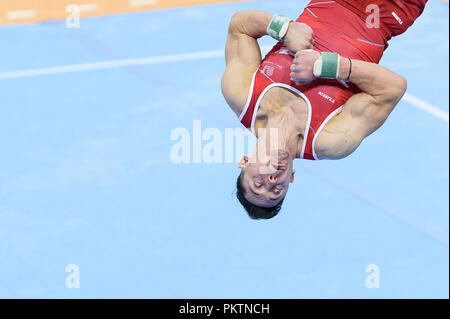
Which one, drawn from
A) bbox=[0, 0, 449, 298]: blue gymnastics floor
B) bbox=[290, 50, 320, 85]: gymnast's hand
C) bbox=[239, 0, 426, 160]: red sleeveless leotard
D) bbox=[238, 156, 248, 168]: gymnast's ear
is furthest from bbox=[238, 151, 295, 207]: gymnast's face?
bbox=[0, 0, 449, 298]: blue gymnastics floor

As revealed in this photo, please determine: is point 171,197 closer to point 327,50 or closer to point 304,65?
point 327,50

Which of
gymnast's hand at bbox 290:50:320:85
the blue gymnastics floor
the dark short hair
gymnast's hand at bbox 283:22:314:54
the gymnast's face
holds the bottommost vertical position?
the blue gymnastics floor

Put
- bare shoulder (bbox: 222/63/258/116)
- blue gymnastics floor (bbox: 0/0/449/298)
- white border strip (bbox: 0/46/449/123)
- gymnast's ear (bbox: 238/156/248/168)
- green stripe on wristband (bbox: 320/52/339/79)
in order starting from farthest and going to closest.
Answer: white border strip (bbox: 0/46/449/123) < blue gymnastics floor (bbox: 0/0/449/298) < gymnast's ear (bbox: 238/156/248/168) < bare shoulder (bbox: 222/63/258/116) < green stripe on wristband (bbox: 320/52/339/79)

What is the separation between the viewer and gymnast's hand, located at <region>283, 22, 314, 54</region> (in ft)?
15.2

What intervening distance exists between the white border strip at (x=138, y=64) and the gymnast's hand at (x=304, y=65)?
5483mm

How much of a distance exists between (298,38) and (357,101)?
46cm

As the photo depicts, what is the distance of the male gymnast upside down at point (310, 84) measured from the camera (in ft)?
15.1

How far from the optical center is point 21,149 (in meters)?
8.62

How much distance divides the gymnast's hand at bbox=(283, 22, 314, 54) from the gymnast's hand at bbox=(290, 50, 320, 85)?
0.29ft

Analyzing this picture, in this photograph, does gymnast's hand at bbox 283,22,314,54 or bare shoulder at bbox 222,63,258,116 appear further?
bare shoulder at bbox 222,63,258,116

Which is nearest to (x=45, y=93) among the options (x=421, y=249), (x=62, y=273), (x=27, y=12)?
(x=27, y=12)

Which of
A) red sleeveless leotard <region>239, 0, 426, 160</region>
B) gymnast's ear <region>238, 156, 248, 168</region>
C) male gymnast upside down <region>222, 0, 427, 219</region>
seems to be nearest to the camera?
male gymnast upside down <region>222, 0, 427, 219</region>

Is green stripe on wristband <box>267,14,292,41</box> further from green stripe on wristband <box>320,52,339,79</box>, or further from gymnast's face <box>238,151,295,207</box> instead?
gymnast's face <box>238,151,295,207</box>

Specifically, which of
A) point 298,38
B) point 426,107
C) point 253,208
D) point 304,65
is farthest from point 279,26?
point 426,107
